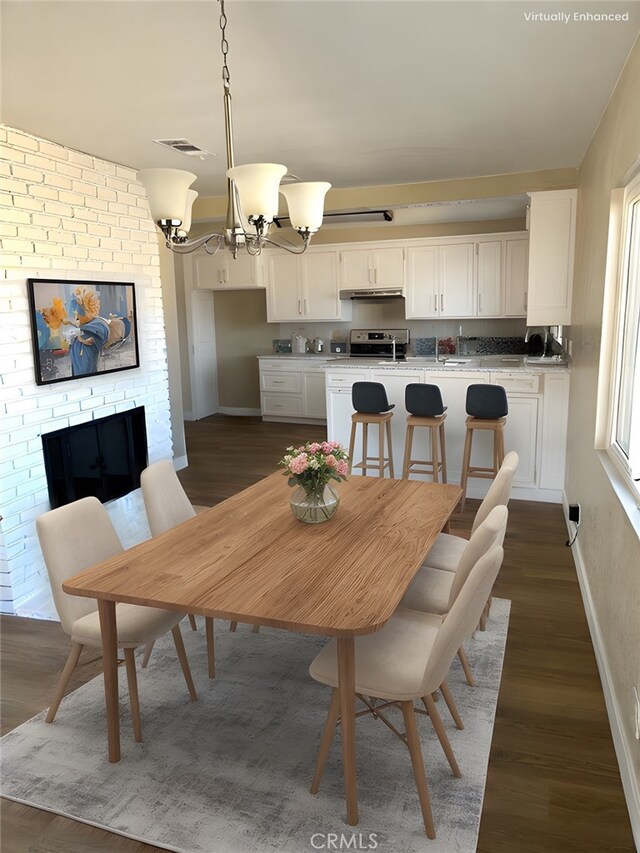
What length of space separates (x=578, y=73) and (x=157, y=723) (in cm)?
332

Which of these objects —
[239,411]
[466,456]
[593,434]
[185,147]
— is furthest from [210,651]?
[239,411]

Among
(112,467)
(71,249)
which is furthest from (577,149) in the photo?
(112,467)

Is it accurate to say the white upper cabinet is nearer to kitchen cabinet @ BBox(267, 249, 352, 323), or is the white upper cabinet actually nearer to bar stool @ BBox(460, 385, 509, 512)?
bar stool @ BBox(460, 385, 509, 512)

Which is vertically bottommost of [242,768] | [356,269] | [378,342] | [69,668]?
[242,768]

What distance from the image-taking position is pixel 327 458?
2.54 m

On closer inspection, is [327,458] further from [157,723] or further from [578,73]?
[578,73]

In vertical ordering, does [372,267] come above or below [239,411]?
A: above

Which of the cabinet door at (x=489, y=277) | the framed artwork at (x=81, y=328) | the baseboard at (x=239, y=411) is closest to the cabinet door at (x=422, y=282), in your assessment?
the cabinet door at (x=489, y=277)

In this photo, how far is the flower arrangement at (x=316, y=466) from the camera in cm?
251

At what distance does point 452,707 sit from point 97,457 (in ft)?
9.64

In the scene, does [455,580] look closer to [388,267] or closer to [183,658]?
[183,658]

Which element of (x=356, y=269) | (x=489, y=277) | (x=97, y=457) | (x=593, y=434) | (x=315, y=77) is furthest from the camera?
(x=356, y=269)

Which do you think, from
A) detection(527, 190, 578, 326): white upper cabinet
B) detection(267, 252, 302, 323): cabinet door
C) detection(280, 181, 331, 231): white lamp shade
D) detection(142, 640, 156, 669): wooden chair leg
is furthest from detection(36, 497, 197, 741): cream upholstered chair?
detection(267, 252, 302, 323): cabinet door

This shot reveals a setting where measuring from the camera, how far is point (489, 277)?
687cm
